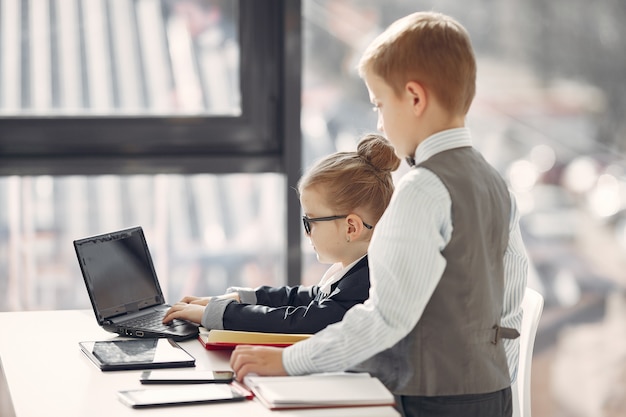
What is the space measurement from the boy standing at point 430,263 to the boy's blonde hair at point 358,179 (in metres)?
0.27

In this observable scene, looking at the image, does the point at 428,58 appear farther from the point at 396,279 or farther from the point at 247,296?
the point at 247,296

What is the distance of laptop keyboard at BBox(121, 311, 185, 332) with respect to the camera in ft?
5.99

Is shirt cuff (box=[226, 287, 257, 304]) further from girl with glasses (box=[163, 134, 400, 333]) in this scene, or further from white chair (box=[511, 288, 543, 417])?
→ white chair (box=[511, 288, 543, 417])

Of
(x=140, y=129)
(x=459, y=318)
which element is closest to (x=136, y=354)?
(x=459, y=318)

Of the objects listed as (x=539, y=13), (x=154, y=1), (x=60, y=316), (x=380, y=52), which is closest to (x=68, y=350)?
(x=60, y=316)

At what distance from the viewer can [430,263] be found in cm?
141

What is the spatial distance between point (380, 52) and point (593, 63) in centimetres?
164

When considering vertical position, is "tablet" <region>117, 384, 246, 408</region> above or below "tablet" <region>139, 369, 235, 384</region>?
below

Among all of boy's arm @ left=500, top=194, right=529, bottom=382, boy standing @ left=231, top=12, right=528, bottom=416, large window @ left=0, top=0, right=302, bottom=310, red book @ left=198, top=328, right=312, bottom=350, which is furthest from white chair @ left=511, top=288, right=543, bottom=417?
large window @ left=0, top=0, right=302, bottom=310

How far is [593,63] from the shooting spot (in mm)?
2932

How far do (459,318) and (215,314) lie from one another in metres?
0.56

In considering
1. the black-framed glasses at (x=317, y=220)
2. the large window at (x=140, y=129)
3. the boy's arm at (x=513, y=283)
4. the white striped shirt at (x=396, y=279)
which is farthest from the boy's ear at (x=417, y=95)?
the large window at (x=140, y=129)

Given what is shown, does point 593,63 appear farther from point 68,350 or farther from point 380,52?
point 68,350

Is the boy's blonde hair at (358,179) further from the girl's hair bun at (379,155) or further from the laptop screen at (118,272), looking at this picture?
the laptop screen at (118,272)
